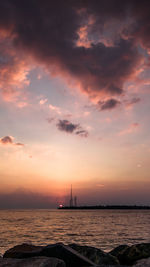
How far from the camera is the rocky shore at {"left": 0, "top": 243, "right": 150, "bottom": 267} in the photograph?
5.42 metres

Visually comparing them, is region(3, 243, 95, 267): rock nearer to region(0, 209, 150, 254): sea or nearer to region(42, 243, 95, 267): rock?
region(42, 243, 95, 267): rock

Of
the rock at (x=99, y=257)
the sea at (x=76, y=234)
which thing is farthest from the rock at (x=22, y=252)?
the sea at (x=76, y=234)

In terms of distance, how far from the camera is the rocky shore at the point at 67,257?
5.42 metres

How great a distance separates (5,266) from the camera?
17.9 ft

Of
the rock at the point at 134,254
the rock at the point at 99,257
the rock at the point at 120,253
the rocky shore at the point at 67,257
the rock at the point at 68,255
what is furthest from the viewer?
the rock at the point at 120,253

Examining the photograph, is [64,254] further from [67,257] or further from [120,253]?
[120,253]

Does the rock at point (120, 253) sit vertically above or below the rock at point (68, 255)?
below

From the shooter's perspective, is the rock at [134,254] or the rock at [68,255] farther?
the rock at [134,254]

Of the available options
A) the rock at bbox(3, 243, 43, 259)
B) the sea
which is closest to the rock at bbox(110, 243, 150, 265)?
the rock at bbox(3, 243, 43, 259)

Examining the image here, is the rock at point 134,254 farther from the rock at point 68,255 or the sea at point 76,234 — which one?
the sea at point 76,234

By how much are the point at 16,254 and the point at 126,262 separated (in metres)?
4.11

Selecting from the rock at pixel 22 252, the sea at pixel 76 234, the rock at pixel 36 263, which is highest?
the rock at pixel 36 263

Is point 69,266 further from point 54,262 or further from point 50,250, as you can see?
point 54,262

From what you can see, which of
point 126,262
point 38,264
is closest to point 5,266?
point 38,264
